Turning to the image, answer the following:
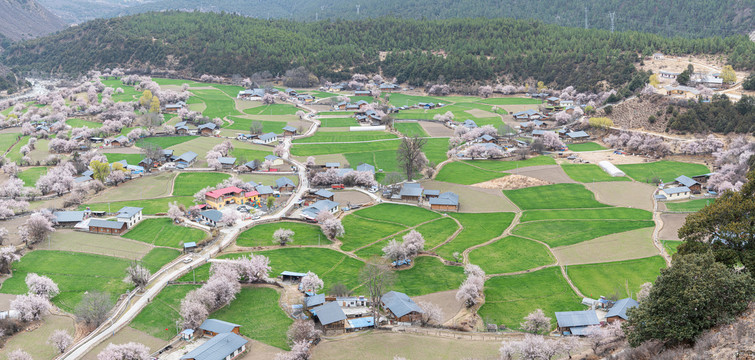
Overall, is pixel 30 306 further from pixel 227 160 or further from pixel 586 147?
pixel 586 147

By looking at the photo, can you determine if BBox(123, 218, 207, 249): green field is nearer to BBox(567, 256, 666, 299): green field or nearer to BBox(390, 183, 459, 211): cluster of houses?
BBox(390, 183, 459, 211): cluster of houses

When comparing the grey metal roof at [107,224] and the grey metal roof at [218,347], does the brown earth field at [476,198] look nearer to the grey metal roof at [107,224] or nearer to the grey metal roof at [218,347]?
the grey metal roof at [218,347]

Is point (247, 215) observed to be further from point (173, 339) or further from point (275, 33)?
point (275, 33)

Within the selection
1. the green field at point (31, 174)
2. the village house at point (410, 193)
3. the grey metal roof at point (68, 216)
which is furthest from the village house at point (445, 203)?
the green field at point (31, 174)

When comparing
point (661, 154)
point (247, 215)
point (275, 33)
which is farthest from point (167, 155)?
point (275, 33)

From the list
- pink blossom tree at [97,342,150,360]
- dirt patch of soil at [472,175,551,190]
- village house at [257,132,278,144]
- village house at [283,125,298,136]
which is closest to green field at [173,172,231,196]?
village house at [257,132,278,144]
